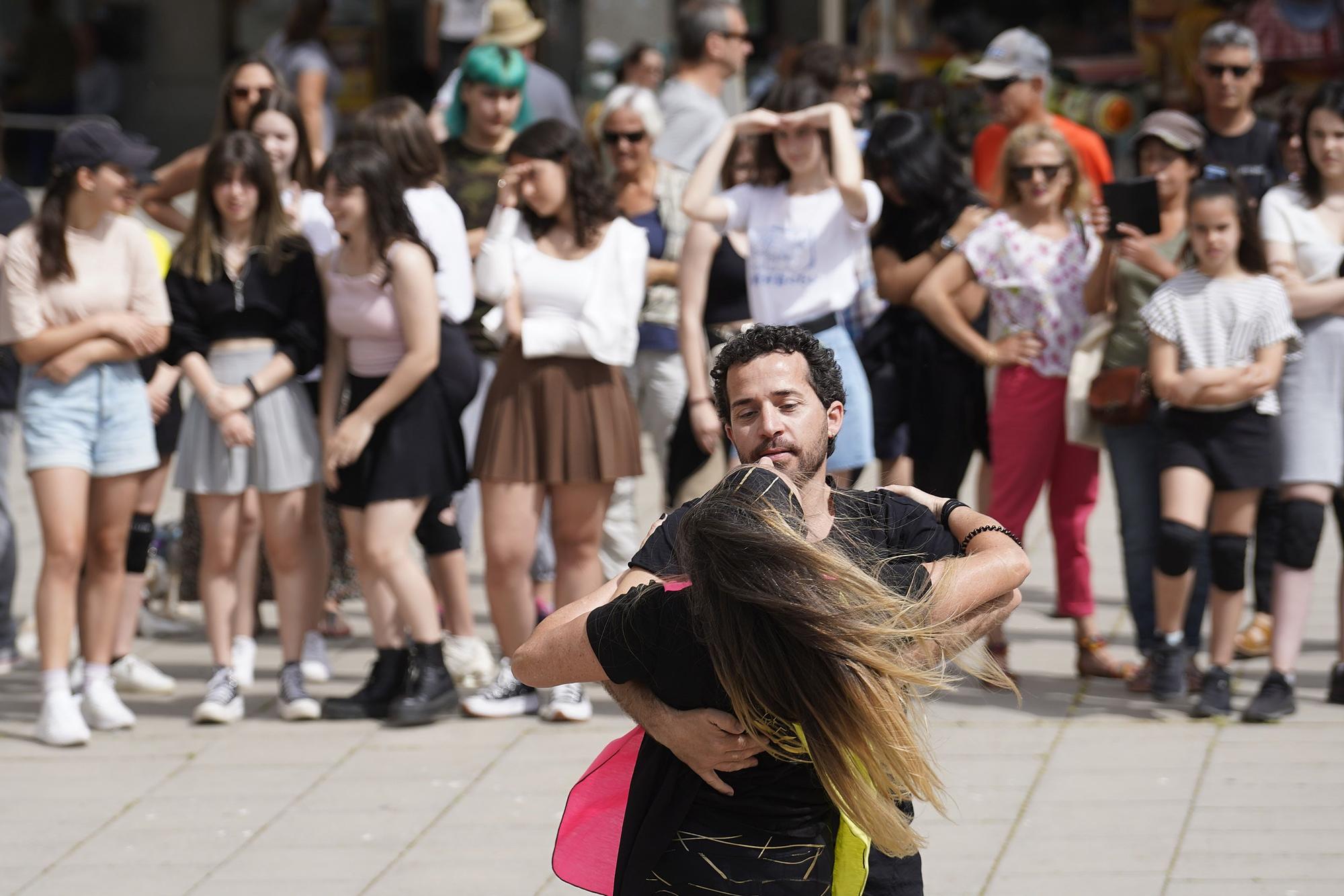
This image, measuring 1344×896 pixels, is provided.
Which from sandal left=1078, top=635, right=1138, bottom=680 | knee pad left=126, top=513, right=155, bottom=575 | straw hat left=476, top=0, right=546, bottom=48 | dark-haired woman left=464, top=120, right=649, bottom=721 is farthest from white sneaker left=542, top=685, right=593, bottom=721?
→ straw hat left=476, top=0, right=546, bottom=48

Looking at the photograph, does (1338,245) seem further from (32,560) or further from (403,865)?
(32,560)

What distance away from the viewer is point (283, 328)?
20.1 ft

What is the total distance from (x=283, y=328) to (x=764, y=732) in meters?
3.86

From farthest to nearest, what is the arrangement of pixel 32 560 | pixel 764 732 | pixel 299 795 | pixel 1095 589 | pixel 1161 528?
pixel 32 560
pixel 1095 589
pixel 1161 528
pixel 299 795
pixel 764 732

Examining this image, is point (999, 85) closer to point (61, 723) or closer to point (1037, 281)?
point (1037, 281)

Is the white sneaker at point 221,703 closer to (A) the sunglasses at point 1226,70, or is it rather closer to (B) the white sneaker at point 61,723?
(B) the white sneaker at point 61,723

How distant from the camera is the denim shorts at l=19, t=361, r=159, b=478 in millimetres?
5875

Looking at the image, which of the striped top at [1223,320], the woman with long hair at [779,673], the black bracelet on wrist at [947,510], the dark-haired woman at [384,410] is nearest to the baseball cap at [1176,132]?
the striped top at [1223,320]

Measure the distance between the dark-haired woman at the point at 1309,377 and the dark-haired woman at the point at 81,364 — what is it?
3.77 meters

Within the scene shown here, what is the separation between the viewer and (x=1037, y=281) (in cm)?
618

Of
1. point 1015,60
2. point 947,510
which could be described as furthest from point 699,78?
point 947,510

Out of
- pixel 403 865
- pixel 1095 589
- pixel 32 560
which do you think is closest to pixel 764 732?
pixel 403 865

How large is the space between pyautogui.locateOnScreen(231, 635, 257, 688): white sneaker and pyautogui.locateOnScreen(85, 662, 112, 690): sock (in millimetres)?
516

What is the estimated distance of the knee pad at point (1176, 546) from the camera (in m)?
5.79
